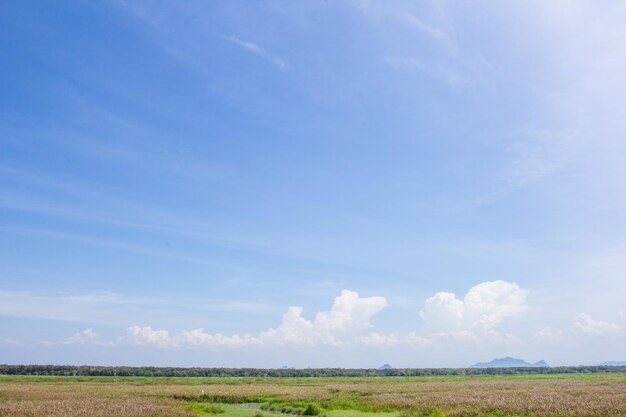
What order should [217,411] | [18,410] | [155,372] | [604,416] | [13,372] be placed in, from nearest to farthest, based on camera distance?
[604,416] → [18,410] → [217,411] → [13,372] → [155,372]

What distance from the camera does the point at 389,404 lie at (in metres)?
30.7

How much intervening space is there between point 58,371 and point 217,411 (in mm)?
108131

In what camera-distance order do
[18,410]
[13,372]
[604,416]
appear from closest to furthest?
[604,416]
[18,410]
[13,372]

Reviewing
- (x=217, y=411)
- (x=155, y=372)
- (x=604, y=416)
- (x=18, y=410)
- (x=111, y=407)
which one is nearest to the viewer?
(x=604, y=416)

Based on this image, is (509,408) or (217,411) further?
(217,411)

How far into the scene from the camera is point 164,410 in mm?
26250

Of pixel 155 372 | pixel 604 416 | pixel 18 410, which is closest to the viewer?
pixel 604 416

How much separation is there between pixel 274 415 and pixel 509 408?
1356cm

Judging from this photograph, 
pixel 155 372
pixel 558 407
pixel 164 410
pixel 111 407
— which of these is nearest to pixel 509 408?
pixel 558 407

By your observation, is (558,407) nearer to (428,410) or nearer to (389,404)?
(428,410)

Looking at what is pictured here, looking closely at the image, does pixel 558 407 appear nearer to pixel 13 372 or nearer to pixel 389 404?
pixel 389 404

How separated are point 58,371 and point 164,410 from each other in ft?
359

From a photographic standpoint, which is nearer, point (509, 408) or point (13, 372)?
point (509, 408)

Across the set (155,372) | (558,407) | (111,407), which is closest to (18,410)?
(111,407)
